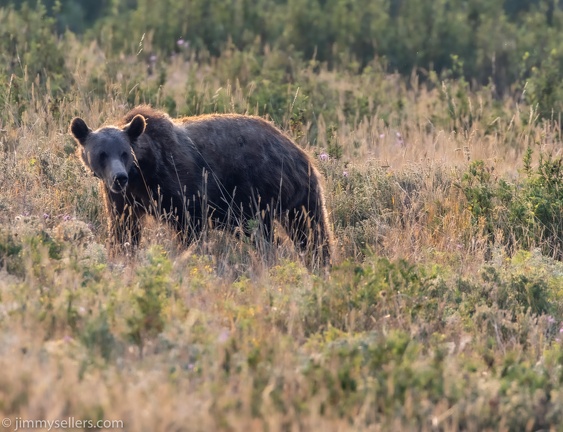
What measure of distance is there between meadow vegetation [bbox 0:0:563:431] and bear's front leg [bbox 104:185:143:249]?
0.14 m

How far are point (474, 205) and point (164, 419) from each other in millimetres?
4977

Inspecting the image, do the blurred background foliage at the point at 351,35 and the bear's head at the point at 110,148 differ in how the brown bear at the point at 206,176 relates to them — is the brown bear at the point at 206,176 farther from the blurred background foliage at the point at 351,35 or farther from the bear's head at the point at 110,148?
the blurred background foliage at the point at 351,35

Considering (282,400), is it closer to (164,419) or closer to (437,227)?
(164,419)

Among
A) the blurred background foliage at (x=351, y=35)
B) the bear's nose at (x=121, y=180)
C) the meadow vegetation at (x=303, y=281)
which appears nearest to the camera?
the meadow vegetation at (x=303, y=281)

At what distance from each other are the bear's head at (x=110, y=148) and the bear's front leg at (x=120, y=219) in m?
0.22

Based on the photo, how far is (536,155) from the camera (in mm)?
10594

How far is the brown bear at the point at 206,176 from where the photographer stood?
24.4ft

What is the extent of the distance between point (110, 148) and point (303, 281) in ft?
6.51

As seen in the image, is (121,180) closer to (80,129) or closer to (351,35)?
(80,129)

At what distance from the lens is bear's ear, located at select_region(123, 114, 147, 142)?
24.3 ft

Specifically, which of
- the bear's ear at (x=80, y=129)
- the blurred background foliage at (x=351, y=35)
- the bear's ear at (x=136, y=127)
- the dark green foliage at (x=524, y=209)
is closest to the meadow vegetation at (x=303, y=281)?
the dark green foliage at (x=524, y=209)

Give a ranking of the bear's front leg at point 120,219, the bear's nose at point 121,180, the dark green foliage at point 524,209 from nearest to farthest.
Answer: the bear's nose at point 121,180
the bear's front leg at point 120,219
the dark green foliage at point 524,209

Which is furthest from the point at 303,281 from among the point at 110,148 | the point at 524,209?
the point at 524,209

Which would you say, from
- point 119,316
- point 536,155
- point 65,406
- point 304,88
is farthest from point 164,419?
point 304,88
